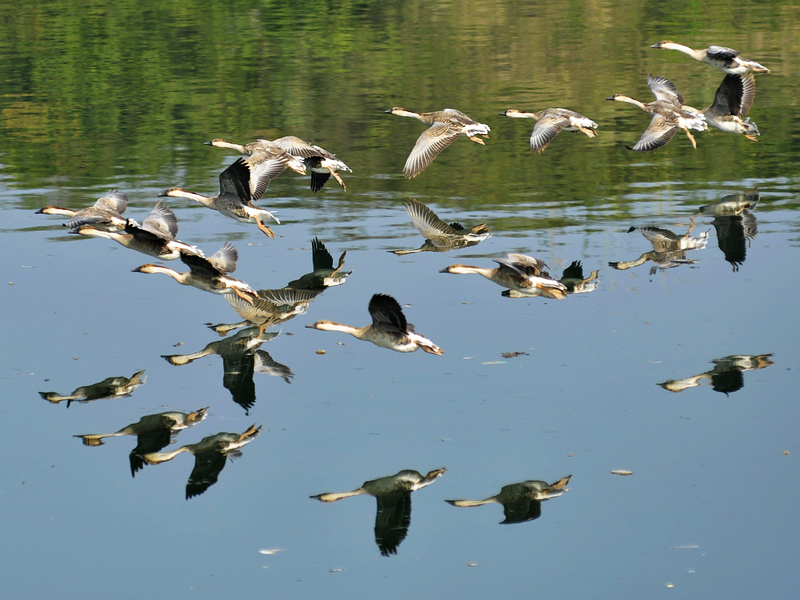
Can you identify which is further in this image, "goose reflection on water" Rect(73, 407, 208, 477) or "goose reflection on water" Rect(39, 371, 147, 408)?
"goose reflection on water" Rect(39, 371, 147, 408)

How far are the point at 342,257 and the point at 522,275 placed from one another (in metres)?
2.67

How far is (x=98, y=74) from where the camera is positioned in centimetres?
2517

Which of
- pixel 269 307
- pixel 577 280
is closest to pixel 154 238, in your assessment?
pixel 269 307

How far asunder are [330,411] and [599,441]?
2107 millimetres

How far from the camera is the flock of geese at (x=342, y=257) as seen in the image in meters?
7.73

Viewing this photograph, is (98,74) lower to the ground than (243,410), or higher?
higher

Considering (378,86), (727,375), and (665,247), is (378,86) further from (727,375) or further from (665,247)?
(727,375)

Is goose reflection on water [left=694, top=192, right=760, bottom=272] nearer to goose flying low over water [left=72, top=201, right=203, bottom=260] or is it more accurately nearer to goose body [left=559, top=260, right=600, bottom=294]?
goose body [left=559, top=260, right=600, bottom=294]

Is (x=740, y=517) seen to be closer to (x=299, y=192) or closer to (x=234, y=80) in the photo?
(x=299, y=192)

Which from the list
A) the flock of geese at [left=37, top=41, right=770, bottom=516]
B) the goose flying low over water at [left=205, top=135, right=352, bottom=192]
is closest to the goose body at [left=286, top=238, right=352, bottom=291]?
the flock of geese at [left=37, top=41, right=770, bottom=516]

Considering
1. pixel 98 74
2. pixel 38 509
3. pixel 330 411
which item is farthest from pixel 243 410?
pixel 98 74

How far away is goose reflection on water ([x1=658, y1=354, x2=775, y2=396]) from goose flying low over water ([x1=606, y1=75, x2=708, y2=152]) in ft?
15.8

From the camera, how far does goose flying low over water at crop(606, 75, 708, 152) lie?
529 inches

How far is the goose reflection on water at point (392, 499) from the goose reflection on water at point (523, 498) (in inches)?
11.8
